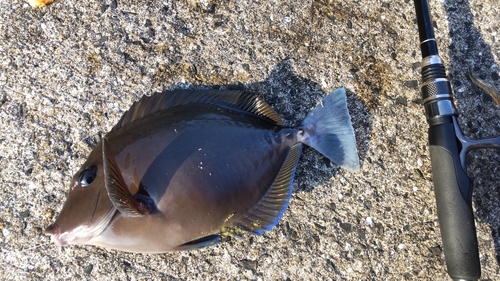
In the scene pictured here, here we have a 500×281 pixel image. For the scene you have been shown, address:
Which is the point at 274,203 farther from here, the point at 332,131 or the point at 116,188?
the point at 116,188

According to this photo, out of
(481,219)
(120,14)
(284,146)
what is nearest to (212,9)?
(120,14)

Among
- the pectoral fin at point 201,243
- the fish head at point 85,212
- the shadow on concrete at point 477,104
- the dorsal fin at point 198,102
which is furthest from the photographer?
the shadow on concrete at point 477,104

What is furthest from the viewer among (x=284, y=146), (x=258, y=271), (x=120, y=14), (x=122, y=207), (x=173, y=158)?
(x=120, y=14)

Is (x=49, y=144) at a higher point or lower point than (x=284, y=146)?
lower

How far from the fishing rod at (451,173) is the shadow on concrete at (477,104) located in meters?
0.45

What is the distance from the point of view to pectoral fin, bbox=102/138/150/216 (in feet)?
4.73

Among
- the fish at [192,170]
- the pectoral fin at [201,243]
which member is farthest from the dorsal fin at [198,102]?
the pectoral fin at [201,243]

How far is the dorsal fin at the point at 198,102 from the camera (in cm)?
181

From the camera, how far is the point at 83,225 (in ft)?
5.22

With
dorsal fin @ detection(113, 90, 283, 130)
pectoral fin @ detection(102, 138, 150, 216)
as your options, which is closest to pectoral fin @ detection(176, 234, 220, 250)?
pectoral fin @ detection(102, 138, 150, 216)

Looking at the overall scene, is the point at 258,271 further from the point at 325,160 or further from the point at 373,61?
the point at 373,61

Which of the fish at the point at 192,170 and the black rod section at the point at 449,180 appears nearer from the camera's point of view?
the fish at the point at 192,170

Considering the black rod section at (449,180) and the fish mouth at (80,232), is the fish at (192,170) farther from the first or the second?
the black rod section at (449,180)

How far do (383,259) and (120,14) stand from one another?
6.77 ft
